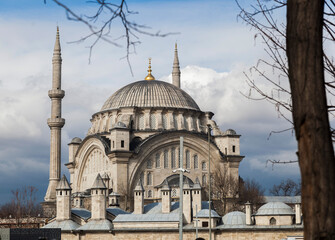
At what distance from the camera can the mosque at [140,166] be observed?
49.6 m

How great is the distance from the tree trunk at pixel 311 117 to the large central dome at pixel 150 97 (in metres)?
66.2

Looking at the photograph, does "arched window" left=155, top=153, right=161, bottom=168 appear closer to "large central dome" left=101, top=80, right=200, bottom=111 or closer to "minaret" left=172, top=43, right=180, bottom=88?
"large central dome" left=101, top=80, right=200, bottom=111

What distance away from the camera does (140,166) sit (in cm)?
6631

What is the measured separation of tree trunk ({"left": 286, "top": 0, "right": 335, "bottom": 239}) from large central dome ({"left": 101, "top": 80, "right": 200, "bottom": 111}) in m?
66.2

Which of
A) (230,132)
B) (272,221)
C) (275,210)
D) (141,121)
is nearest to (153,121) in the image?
(141,121)

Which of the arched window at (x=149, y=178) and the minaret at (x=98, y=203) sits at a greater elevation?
the arched window at (x=149, y=178)

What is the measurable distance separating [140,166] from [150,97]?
31.3 ft

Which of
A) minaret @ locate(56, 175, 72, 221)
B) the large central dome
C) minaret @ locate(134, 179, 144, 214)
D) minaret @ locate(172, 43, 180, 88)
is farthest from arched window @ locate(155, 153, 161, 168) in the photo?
minaret @ locate(172, 43, 180, 88)

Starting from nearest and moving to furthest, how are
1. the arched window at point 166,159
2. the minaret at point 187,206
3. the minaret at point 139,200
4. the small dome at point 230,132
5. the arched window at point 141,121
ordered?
the minaret at point 187,206 → the minaret at point 139,200 → the arched window at point 166,159 → the arched window at point 141,121 → the small dome at point 230,132

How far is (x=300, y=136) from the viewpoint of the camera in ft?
18.1

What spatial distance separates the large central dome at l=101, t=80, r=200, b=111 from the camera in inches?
2849

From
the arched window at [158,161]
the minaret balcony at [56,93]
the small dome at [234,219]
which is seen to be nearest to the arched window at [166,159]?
the arched window at [158,161]

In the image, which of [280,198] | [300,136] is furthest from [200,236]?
[300,136]

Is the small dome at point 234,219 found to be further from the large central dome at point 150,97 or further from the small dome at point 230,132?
the large central dome at point 150,97
